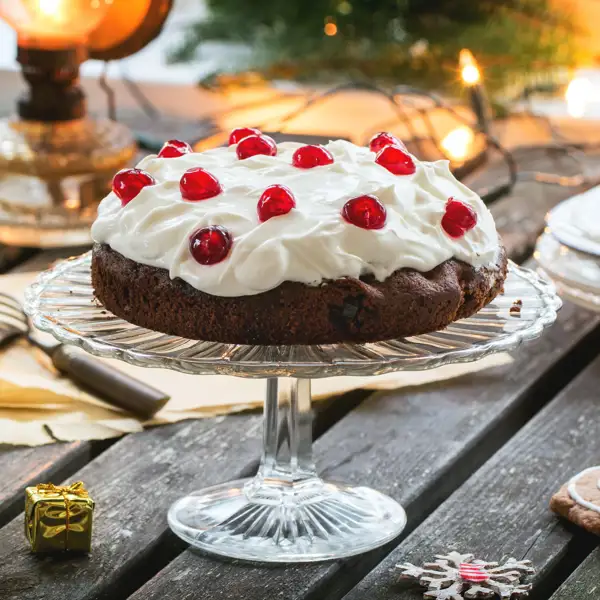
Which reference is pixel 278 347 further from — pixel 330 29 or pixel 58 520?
pixel 330 29

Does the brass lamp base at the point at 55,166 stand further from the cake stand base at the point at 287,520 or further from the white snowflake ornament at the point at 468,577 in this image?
the white snowflake ornament at the point at 468,577

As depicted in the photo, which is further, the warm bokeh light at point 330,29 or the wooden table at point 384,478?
the warm bokeh light at point 330,29

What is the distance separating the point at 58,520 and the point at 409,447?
48 centimetres

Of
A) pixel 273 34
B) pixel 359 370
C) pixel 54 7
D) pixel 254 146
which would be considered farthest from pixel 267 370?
pixel 273 34

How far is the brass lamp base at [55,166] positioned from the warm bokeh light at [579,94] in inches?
40.9

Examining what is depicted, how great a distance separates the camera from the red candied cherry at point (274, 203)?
1244 millimetres

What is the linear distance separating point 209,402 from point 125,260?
1.25ft

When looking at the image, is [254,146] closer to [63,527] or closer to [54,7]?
[63,527]

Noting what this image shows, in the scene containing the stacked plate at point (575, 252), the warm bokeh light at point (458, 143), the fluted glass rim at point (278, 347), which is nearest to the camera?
the fluted glass rim at point (278, 347)

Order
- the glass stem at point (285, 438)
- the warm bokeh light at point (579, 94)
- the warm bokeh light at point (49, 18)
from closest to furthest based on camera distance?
the glass stem at point (285, 438) → the warm bokeh light at point (49, 18) → the warm bokeh light at point (579, 94)

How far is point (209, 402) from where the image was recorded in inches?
64.5

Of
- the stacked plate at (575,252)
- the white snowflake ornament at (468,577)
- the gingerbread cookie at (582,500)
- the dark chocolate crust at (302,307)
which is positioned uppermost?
the dark chocolate crust at (302,307)

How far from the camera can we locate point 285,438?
1437 millimetres

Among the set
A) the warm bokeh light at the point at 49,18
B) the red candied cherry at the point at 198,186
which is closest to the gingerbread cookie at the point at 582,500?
the red candied cherry at the point at 198,186
